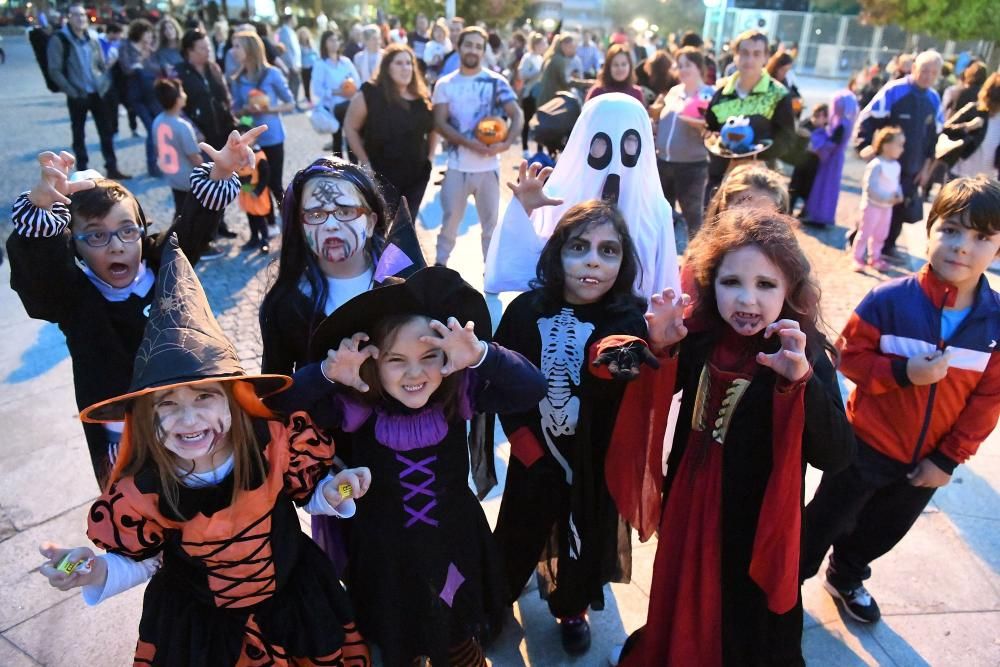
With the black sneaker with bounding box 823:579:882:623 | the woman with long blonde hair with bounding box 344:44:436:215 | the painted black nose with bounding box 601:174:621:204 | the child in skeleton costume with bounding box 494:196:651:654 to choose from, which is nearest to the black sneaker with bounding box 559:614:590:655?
the child in skeleton costume with bounding box 494:196:651:654

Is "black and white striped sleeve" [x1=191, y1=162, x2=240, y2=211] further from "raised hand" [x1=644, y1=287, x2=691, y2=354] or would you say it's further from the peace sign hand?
"raised hand" [x1=644, y1=287, x2=691, y2=354]

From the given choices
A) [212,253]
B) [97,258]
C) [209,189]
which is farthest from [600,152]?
[212,253]

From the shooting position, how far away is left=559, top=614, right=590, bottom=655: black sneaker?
8.41 feet

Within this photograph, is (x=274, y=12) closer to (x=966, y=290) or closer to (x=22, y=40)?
(x=22, y=40)

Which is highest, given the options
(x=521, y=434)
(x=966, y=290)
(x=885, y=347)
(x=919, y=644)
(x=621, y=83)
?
(x=621, y=83)

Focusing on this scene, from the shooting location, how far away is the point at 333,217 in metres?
2.26

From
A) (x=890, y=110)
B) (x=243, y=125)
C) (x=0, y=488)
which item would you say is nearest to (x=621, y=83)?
(x=890, y=110)

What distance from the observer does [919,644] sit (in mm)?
2643

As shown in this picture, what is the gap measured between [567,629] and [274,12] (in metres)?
31.5

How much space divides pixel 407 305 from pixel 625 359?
0.63 meters

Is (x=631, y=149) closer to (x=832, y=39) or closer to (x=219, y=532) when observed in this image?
(x=219, y=532)

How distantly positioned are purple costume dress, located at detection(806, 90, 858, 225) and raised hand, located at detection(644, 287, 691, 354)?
22.3 ft

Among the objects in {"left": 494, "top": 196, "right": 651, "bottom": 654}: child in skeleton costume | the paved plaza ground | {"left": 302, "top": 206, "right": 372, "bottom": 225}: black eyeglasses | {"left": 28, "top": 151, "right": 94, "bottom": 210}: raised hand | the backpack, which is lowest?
the paved plaza ground

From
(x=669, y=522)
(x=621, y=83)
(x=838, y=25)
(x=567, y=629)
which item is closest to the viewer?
(x=669, y=522)
